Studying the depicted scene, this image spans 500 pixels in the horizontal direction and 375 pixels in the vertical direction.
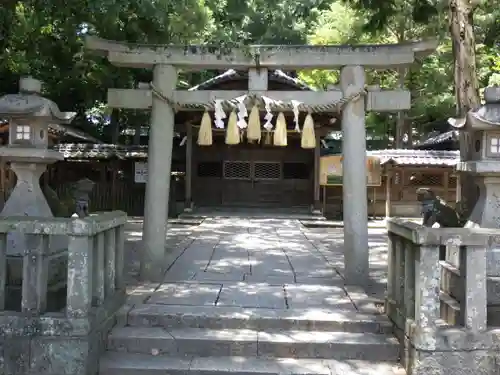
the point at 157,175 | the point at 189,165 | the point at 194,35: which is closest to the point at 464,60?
the point at 157,175

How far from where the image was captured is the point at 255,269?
8.73m

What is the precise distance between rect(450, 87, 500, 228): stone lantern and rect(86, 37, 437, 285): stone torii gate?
181cm

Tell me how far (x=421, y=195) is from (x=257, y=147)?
13.9 m

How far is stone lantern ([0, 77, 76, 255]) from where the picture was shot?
596cm

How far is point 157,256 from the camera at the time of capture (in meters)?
7.61

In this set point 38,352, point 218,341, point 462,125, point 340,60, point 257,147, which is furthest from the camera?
point 257,147

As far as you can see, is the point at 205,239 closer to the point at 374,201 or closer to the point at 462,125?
the point at 462,125

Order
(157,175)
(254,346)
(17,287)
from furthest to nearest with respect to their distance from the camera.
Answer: (157,175) → (17,287) → (254,346)

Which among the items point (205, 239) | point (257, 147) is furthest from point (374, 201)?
point (205, 239)

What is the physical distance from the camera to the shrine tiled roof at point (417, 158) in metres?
20.5


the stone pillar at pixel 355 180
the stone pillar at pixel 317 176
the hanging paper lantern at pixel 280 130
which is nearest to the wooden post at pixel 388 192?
the stone pillar at pixel 317 176

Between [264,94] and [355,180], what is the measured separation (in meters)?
1.88

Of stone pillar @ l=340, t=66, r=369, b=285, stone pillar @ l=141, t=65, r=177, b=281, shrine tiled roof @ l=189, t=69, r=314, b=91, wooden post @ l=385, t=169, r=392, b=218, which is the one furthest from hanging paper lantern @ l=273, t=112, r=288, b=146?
wooden post @ l=385, t=169, r=392, b=218

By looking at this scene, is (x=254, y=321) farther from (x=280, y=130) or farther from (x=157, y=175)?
(x=280, y=130)
